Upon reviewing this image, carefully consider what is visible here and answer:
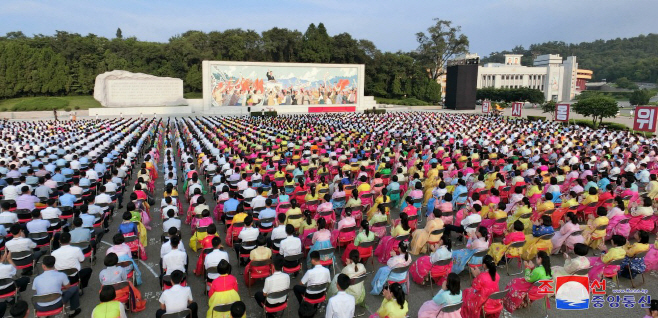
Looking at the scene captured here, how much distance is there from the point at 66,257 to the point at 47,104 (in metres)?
44.1

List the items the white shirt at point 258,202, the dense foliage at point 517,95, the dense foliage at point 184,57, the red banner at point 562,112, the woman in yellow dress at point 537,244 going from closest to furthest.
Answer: the woman in yellow dress at point 537,244
the white shirt at point 258,202
the red banner at point 562,112
the dense foliage at point 184,57
the dense foliage at point 517,95

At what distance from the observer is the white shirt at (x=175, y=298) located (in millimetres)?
3904

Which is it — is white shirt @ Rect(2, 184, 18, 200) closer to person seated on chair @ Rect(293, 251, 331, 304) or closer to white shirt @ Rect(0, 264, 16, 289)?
white shirt @ Rect(0, 264, 16, 289)

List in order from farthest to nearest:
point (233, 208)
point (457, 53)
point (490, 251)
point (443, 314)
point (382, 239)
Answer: point (457, 53), point (233, 208), point (382, 239), point (490, 251), point (443, 314)

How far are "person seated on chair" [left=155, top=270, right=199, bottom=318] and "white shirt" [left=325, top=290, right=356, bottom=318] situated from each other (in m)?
1.46

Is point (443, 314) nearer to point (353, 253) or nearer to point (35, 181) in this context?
point (353, 253)

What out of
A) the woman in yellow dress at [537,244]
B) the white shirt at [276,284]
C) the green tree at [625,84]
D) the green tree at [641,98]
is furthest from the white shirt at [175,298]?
the green tree at [625,84]

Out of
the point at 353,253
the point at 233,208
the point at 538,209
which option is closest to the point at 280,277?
the point at 353,253

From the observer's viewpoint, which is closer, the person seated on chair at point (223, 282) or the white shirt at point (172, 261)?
the person seated on chair at point (223, 282)

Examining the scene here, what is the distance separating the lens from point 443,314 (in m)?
3.83

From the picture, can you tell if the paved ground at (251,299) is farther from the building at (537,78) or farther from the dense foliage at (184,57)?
the building at (537,78)

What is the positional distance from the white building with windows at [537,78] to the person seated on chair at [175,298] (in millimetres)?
81335

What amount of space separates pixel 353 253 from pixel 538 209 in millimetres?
4715

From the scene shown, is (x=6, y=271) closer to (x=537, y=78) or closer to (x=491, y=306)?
(x=491, y=306)
